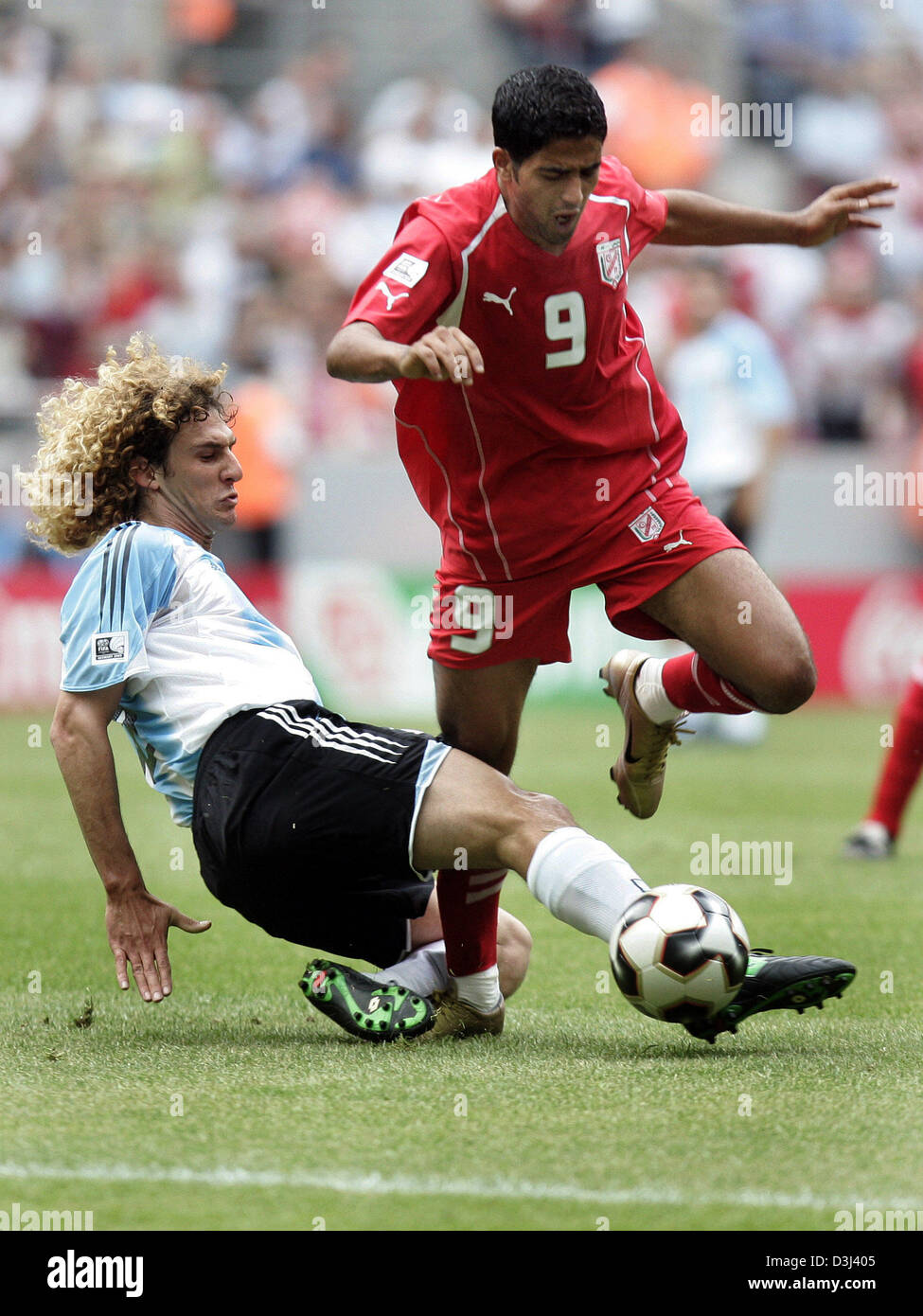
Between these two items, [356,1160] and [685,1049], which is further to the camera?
[685,1049]

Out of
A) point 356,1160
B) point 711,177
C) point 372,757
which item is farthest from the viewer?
point 711,177

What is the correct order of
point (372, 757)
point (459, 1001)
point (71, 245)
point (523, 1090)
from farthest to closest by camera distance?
point (71, 245), point (459, 1001), point (372, 757), point (523, 1090)

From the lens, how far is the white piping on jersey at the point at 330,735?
4152 mm

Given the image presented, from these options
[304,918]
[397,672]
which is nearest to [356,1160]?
[304,918]

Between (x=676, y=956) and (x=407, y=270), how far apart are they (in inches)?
70.1

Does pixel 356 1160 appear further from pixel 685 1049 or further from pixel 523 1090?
pixel 685 1049

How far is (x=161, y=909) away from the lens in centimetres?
420

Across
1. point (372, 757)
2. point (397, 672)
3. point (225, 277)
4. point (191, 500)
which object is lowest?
point (397, 672)

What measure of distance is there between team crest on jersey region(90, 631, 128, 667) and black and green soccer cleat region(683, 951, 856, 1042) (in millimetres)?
1561

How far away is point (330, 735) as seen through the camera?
4211 mm

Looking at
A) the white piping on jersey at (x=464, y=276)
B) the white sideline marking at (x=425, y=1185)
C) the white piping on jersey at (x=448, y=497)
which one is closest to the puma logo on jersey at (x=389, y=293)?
the white piping on jersey at (x=464, y=276)

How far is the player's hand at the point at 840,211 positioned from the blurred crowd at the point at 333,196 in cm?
772

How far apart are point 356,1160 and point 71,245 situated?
13.1 metres

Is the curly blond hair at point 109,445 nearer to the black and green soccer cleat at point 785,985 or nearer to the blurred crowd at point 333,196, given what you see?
the black and green soccer cleat at point 785,985
